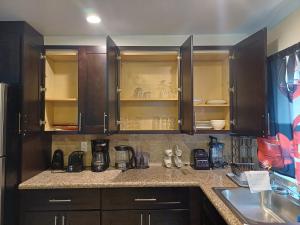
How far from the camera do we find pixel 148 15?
81.9 inches

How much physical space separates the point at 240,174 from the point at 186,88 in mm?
910

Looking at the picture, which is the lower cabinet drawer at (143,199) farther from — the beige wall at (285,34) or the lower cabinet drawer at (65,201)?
the beige wall at (285,34)

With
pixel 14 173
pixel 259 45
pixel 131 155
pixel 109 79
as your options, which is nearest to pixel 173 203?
pixel 131 155

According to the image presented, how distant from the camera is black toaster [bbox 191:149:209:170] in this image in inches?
96.6

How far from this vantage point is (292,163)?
75.8 inches

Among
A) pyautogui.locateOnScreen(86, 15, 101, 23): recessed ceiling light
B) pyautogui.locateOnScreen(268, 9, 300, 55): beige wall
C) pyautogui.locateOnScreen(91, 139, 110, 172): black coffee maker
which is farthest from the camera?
pyautogui.locateOnScreen(91, 139, 110, 172): black coffee maker

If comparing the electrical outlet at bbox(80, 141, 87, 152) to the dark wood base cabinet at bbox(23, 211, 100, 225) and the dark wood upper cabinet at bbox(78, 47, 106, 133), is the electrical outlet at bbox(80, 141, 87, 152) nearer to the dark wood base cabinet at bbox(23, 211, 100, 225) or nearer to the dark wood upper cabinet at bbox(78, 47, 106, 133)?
the dark wood upper cabinet at bbox(78, 47, 106, 133)

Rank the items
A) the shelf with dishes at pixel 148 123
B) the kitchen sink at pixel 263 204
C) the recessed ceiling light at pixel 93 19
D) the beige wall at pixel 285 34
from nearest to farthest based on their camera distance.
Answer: the kitchen sink at pixel 263 204 < the beige wall at pixel 285 34 < the recessed ceiling light at pixel 93 19 < the shelf with dishes at pixel 148 123

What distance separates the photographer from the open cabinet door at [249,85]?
188 centimetres

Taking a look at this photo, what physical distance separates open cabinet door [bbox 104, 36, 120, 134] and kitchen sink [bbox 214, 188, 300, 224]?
3.49 ft

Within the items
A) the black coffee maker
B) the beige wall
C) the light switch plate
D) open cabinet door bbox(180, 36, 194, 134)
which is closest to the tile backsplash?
the light switch plate

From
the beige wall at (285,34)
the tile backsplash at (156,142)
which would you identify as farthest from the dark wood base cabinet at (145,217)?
the beige wall at (285,34)

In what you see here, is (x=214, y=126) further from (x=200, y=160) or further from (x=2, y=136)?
(x=2, y=136)

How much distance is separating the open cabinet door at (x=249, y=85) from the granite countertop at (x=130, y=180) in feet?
1.67
